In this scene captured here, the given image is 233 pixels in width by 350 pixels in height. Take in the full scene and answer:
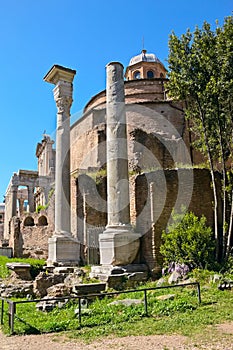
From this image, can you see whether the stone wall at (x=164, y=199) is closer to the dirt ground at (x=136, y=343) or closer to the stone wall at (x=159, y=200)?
the stone wall at (x=159, y=200)

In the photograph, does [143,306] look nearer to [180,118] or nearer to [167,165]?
[167,165]

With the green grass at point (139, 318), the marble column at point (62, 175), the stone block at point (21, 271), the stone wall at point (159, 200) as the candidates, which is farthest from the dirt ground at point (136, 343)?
the marble column at point (62, 175)

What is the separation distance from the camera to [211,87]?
465 inches

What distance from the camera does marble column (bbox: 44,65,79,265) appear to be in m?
13.7

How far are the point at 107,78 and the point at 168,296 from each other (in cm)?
799

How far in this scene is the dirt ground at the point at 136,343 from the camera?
5137mm

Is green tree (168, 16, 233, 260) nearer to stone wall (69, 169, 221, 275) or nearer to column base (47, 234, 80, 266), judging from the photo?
stone wall (69, 169, 221, 275)

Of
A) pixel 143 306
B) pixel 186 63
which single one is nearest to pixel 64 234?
pixel 143 306

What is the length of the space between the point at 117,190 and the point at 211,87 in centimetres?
462

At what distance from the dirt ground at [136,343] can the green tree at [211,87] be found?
5996mm

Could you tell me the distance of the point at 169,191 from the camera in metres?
12.3

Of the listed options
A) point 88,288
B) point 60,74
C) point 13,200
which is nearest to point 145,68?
point 13,200

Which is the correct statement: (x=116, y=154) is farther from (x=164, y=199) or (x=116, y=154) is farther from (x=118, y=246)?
(x=118, y=246)

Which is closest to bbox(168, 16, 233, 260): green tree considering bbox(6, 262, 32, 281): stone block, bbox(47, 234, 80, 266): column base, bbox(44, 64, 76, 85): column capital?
bbox(44, 64, 76, 85): column capital
